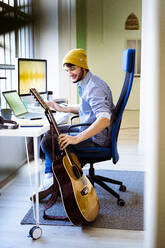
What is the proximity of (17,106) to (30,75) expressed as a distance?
499mm

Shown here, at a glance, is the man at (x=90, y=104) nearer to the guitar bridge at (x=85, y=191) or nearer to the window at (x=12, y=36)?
the guitar bridge at (x=85, y=191)

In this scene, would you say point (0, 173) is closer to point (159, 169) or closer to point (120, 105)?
point (120, 105)

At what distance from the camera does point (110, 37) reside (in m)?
7.95

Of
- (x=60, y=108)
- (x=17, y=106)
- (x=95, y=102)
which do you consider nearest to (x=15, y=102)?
(x=17, y=106)

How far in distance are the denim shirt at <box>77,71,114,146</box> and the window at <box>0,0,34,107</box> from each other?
1116 mm

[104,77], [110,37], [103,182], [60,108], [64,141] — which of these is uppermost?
[110,37]

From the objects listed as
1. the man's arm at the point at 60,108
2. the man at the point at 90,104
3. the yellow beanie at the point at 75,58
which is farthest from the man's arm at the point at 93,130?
the man's arm at the point at 60,108

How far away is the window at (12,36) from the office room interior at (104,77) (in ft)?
0.04

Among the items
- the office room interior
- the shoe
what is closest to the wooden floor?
the office room interior

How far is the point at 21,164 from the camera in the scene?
140 inches

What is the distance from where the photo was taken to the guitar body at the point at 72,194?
1.92 metres

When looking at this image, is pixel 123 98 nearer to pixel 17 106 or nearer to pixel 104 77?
pixel 17 106

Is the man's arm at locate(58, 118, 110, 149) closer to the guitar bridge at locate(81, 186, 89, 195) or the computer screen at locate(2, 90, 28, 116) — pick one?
the guitar bridge at locate(81, 186, 89, 195)

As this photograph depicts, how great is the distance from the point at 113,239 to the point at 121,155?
2.10 metres
